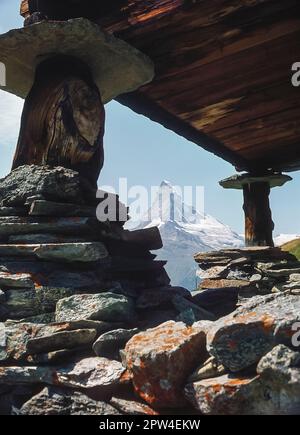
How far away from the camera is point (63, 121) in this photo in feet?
14.9

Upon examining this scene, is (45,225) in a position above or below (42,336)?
above

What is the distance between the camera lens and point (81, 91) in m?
4.71

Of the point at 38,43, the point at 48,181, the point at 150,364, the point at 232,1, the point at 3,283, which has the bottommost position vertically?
the point at 150,364

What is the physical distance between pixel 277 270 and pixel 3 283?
6.64 m

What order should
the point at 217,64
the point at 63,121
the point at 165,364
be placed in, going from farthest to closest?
the point at 217,64 < the point at 63,121 < the point at 165,364

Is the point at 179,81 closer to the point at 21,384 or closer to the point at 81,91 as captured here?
the point at 81,91

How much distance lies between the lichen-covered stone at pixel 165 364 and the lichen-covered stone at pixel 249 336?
22cm

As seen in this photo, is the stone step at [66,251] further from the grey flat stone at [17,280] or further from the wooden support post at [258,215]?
the wooden support post at [258,215]

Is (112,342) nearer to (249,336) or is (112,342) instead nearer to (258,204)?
(249,336)

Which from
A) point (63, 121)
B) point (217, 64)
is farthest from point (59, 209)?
point (217, 64)

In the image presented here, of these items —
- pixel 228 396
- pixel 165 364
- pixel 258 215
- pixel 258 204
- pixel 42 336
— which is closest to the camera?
pixel 228 396

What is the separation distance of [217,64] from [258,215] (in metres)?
5.72

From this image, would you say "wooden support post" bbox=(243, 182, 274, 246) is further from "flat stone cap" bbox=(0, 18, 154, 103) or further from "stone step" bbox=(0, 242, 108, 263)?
"stone step" bbox=(0, 242, 108, 263)

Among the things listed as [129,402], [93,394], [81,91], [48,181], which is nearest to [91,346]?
[93,394]
